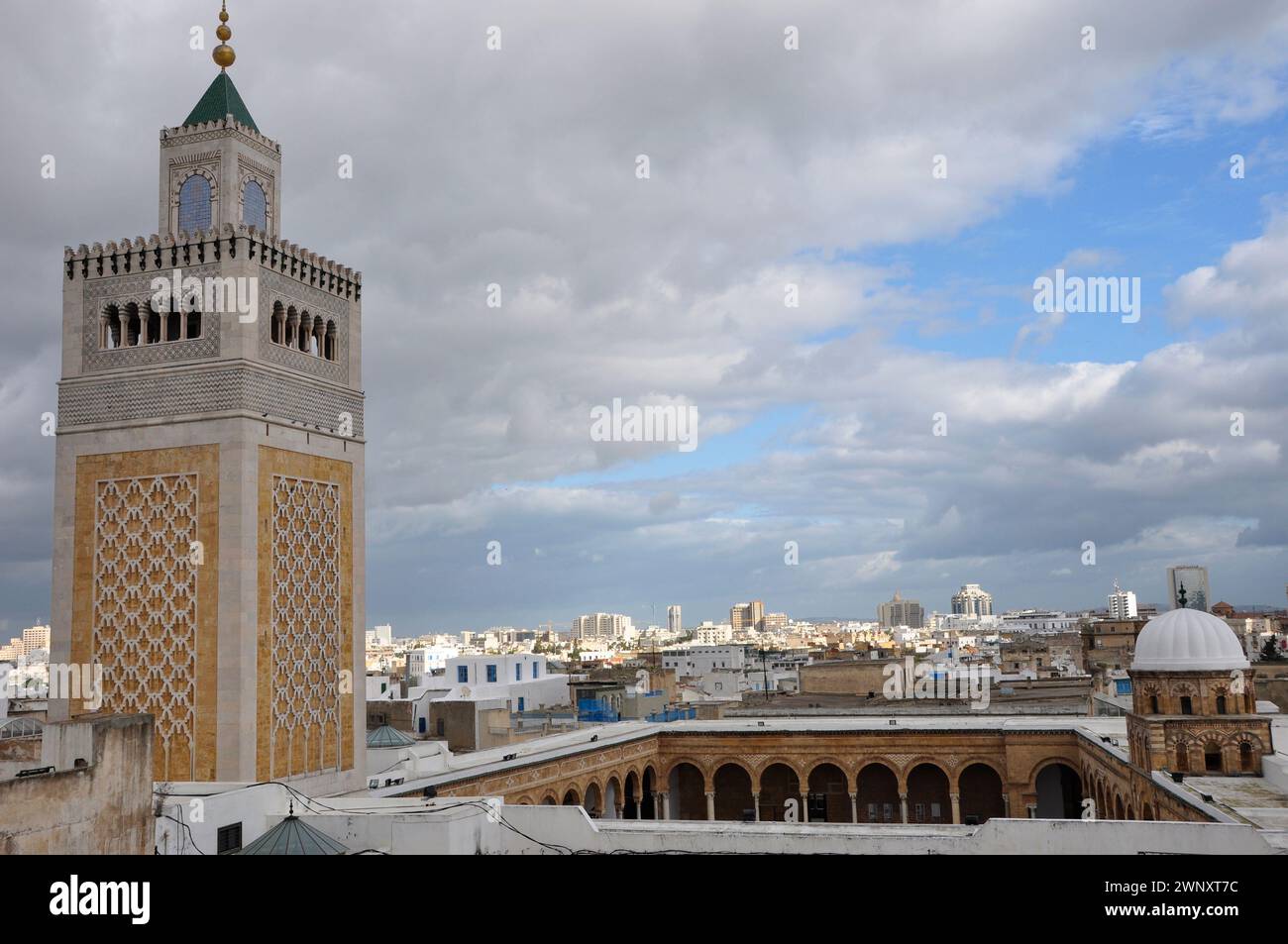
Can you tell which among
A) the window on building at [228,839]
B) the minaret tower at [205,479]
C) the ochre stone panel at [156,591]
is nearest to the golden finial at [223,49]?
the minaret tower at [205,479]

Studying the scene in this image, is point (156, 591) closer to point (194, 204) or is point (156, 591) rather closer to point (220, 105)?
point (194, 204)

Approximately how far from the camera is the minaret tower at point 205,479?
20000 millimetres

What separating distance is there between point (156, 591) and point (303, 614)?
2538 mm

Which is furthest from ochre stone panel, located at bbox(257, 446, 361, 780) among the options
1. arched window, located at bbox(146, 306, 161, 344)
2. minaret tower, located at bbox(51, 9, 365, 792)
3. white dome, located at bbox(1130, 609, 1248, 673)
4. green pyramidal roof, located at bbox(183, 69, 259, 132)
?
white dome, located at bbox(1130, 609, 1248, 673)

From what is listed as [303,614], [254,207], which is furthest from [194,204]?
[303,614]

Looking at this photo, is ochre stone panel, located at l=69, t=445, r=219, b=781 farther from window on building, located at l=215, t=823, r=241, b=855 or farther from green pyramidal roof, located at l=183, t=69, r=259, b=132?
green pyramidal roof, located at l=183, t=69, r=259, b=132

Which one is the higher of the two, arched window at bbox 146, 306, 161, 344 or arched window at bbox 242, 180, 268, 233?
arched window at bbox 242, 180, 268, 233

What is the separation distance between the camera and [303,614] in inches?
843

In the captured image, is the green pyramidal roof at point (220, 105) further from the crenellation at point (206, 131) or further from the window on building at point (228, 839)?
the window on building at point (228, 839)

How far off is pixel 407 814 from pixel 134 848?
579 centimetres

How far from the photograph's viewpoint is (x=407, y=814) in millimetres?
18844

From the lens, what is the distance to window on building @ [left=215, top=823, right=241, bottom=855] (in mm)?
17953

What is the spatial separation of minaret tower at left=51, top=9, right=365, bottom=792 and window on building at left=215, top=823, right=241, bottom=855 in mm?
1359

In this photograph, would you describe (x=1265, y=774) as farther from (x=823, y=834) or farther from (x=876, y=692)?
(x=876, y=692)
